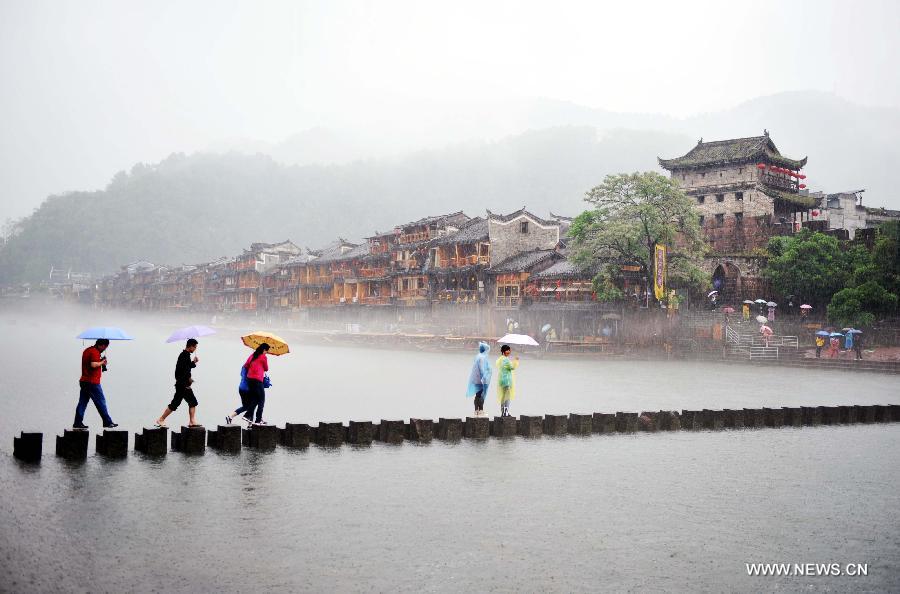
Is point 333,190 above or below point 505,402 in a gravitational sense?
above

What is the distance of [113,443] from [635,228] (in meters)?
35.1

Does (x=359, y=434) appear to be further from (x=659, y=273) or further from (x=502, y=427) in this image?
(x=659, y=273)

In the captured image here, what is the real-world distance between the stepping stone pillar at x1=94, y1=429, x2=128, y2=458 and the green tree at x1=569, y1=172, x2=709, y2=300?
113 ft

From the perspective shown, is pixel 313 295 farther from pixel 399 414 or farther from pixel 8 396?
pixel 399 414

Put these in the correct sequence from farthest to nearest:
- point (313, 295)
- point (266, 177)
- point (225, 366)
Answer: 1. point (266, 177)
2. point (313, 295)
3. point (225, 366)

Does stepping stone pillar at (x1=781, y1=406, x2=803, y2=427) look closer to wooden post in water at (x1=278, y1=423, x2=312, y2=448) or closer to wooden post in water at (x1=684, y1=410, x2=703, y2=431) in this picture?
wooden post in water at (x1=684, y1=410, x2=703, y2=431)

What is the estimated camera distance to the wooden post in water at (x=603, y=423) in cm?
1456

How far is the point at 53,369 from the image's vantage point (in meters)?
36.6

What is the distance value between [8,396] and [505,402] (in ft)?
63.8

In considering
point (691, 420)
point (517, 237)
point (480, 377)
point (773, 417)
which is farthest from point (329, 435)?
point (517, 237)

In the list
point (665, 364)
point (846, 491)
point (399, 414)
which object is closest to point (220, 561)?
point (846, 491)

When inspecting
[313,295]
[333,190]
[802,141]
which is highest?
[802,141]

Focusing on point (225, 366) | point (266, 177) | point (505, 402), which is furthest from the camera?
point (266, 177)

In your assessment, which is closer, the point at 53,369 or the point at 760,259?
the point at 53,369
